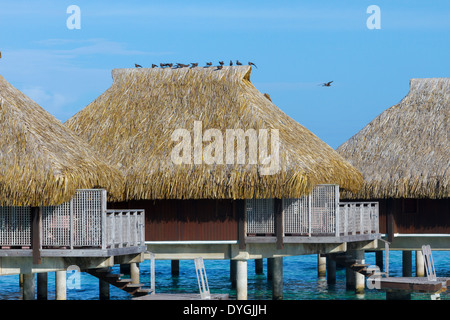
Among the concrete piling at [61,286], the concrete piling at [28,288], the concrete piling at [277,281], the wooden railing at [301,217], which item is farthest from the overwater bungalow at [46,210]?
the concrete piling at [277,281]

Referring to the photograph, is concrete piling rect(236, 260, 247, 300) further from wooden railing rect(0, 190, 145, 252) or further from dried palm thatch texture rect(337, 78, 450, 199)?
dried palm thatch texture rect(337, 78, 450, 199)

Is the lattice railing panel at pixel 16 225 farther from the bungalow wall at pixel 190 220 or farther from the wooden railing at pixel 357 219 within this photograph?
the wooden railing at pixel 357 219

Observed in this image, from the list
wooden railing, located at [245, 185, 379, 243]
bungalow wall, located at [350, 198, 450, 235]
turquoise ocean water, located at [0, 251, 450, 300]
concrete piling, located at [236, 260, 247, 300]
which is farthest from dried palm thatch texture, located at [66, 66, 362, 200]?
turquoise ocean water, located at [0, 251, 450, 300]

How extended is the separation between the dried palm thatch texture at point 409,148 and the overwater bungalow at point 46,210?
12.4 m

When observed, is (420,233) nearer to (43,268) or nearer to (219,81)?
(219,81)

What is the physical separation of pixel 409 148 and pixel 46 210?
16615 mm

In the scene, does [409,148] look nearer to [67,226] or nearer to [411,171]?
[411,171]

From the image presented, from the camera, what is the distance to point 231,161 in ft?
111

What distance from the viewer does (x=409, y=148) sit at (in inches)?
1596

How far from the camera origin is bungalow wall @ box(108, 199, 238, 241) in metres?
34.1

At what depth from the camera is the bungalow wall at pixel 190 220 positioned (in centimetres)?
3412
